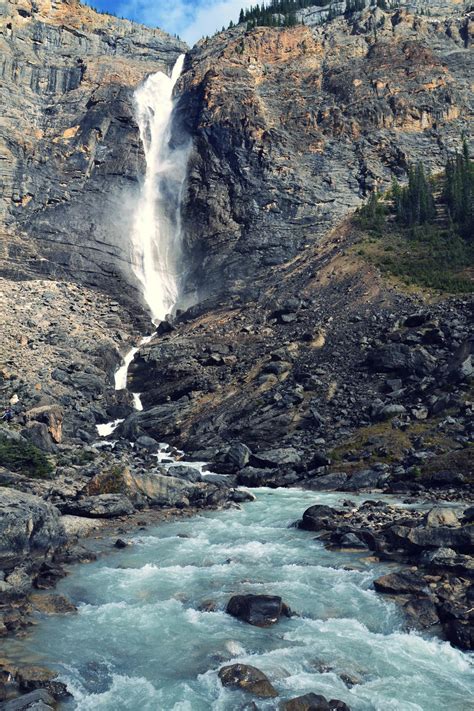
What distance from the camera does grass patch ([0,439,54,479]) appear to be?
110 feet

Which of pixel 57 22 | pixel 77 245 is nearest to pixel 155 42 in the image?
pixel 57 22

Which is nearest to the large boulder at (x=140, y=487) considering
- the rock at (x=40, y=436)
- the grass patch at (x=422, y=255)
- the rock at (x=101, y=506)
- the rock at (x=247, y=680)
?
the rock at (x=101, y=506)

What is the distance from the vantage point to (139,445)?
149 feet

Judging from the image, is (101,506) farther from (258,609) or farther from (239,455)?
(239,455)

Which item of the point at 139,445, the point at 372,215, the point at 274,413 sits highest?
the point at 372,215

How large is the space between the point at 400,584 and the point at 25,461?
924 inches

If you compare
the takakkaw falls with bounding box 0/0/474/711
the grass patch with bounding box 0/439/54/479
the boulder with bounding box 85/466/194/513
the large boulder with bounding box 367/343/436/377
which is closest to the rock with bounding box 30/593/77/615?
the takakkaw falls with bounding box 0/0/474/711

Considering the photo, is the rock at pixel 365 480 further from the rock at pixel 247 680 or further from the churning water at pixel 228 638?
the rock at pixel 247 680

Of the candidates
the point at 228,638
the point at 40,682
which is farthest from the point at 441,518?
the point at 40,682

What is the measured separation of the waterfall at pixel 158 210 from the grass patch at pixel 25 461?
3920 cm

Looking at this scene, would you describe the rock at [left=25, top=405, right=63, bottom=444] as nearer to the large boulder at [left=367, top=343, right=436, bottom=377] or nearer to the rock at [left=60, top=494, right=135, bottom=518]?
Answer: the rock at [left=60, top=494, right=135, bottom=518]

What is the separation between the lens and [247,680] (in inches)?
527

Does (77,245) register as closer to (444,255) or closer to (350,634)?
(444,255)

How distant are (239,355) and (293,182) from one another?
34369 mm
